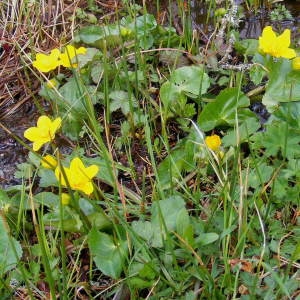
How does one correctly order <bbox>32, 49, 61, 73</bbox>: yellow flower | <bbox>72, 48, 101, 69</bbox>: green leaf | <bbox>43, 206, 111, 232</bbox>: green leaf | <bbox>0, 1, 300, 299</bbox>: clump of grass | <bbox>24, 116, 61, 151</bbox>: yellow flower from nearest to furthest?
<bbox>0, 1, 300, 299</bbox>: clump of grass → <bbox>43, 206, 111, 232</bbox>: green leaf → <bbox>24, 116, 61, 151</bbox>: yellow flower → <bbox>32, 49, 61, 73</bbox>: yellow flower → <bbox>72, 48, 101, 69</bbox>: green leaf

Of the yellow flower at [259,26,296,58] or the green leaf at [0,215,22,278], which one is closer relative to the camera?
the green leaf at [0,215,22,278]

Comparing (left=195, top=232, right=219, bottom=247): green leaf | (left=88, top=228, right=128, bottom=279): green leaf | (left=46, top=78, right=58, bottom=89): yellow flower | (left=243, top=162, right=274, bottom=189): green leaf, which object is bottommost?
(left=88, top=228, right=128, bottom=279): green leaf

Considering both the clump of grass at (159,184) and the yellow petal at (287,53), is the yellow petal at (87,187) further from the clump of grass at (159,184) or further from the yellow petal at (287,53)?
the yellow petal at (287,53)

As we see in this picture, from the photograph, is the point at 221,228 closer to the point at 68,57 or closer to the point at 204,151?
the point at 204,151

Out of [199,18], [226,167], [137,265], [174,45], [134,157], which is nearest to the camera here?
[137,265]

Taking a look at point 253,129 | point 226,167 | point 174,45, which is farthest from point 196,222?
point 174,45

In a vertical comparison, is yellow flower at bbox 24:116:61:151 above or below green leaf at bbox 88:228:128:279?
above

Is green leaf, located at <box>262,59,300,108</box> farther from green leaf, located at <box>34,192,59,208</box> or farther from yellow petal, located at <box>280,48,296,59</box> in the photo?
green leaf, located at <box>34,192,59,208</box>

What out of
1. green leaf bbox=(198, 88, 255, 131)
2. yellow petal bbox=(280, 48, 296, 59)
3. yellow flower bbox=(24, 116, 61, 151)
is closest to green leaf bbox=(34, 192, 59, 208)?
yellow flower bbox=(24, 116, 61, 151)
